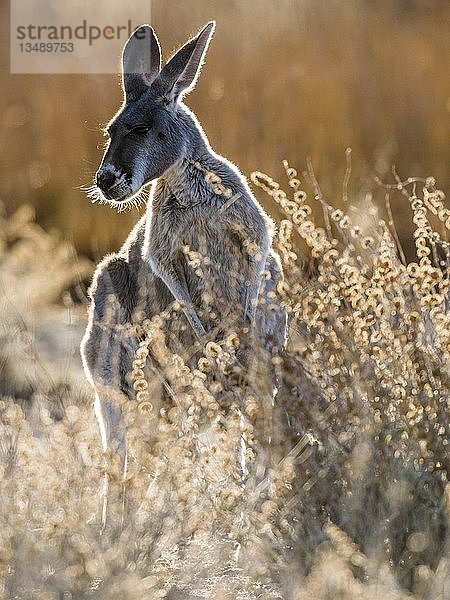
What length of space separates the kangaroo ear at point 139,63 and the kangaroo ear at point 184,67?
0.14m

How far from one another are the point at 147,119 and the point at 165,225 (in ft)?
1.59

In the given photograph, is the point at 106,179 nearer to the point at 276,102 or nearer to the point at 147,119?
the point at 147,119

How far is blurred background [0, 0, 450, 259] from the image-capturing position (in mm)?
9805

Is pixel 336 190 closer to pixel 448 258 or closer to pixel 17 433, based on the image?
pixel 448 258

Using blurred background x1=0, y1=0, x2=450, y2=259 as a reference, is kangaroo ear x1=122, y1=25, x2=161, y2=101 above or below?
below

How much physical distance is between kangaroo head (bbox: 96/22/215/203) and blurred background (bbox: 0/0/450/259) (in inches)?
126

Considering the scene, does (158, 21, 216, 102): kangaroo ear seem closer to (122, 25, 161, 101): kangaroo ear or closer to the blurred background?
(122, 25, 161, 101): kangaroo ear

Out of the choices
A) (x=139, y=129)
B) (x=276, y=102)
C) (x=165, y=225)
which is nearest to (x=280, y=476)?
(x=165, y=225)

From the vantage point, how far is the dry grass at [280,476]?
3.52m

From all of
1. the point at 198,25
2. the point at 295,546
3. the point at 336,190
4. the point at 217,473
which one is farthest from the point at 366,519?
the point at 198,25

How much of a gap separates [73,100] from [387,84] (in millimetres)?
2722

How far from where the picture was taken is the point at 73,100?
11.3 metres

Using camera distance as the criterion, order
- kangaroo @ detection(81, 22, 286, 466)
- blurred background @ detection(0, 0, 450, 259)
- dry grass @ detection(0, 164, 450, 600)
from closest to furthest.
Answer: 1. dry grass @ detection(0, 164, 450, 600)
2. kangaroo @ detection(81, 22, 286, 466)
3. blurred background @ detection(0, 0, 450, 259)

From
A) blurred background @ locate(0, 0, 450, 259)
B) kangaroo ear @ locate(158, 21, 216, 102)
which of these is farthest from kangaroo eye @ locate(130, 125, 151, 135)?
blurred background @ locate(0, 0, 450, 259)
